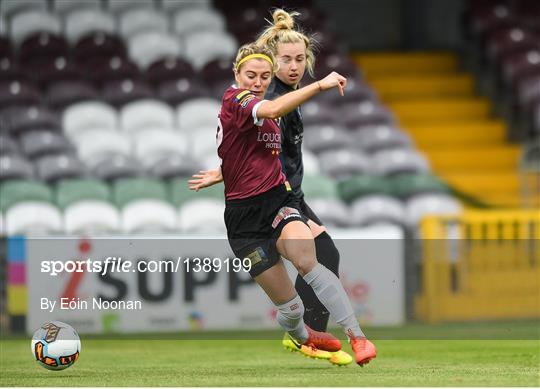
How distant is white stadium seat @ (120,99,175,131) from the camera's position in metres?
14.9

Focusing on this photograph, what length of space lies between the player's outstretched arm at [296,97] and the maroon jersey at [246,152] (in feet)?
0.82

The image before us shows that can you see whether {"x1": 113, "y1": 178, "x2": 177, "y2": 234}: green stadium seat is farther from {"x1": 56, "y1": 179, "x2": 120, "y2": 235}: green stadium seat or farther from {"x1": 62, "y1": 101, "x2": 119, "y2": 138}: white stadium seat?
{"x1": 62, "y1": 101, "x2": 119, "y2": 138}: white stadium seat

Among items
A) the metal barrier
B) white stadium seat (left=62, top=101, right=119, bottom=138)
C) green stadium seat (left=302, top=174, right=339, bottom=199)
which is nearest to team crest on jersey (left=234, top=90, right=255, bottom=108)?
the metal barrier

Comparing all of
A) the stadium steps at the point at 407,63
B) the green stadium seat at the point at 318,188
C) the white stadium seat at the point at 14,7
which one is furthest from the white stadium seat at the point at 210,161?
the stadium steps at the point at 407,63

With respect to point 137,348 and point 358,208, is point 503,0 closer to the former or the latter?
point 358,208

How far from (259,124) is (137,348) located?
126 inches

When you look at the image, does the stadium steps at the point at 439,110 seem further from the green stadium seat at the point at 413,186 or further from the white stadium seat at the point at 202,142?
the white stadium seat at the point at 202,142

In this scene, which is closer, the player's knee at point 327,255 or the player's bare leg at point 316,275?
the player's bare leg at point 316,275

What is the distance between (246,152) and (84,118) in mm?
7526

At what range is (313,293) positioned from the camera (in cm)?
820

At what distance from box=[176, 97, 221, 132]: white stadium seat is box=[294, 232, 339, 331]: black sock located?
698 cm

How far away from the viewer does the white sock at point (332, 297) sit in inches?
293

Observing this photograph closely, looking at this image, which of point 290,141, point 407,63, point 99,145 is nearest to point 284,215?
point 290,141

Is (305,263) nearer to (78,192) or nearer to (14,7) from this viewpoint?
(78,192)
